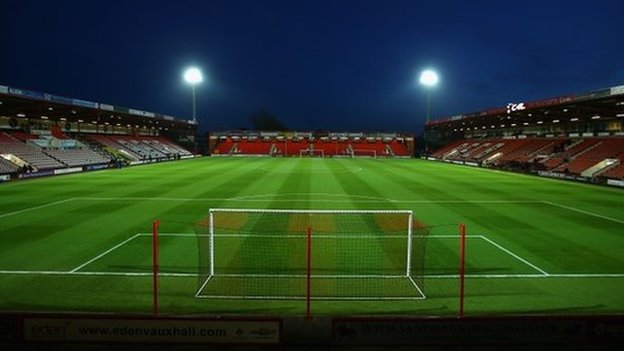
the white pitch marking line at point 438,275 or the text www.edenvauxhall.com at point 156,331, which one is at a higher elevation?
the text www.edenvauxhall.com at point 156,331

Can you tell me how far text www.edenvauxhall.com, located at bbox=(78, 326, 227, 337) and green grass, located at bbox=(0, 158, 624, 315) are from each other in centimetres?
174

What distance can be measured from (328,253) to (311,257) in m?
0.67

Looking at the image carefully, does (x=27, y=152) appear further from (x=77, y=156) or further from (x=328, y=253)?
(x=328, y=253)

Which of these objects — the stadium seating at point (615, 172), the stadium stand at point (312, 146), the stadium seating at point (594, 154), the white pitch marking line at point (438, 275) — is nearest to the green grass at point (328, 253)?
the white pitch marking line at point (438, 275)

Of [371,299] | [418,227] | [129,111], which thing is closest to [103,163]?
[129,111]

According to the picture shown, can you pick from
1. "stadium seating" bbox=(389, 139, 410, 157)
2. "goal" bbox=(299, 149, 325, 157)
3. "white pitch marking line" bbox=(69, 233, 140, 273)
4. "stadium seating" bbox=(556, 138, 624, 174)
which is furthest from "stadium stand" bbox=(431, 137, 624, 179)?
"white pitch marking line" bbox=(69, 233, 140, 273)

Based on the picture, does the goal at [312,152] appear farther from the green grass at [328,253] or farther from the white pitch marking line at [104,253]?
the white pitch marking line at [104,253]

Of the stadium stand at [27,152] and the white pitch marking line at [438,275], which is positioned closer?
the white pitch marking line at [438,275]

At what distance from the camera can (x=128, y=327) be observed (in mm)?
7410

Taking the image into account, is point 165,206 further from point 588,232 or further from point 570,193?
point 570,193

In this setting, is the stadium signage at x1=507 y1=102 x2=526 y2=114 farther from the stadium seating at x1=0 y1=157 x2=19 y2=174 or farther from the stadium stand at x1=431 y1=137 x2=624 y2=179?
the stadium seating at x1=0 y1=157 x2=19 y2=174

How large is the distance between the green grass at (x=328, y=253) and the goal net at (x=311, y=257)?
315 millimetres

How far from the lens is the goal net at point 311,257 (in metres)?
10.5

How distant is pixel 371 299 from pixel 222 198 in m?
16.4
